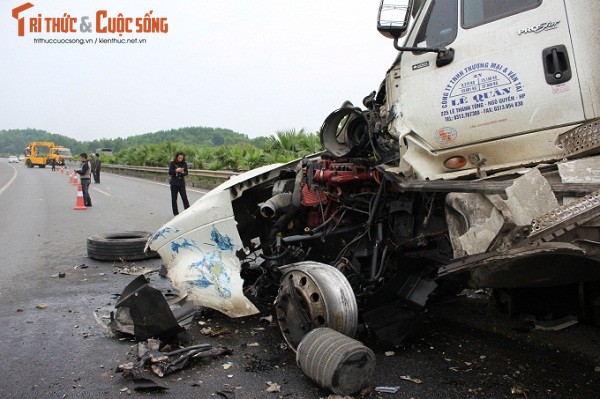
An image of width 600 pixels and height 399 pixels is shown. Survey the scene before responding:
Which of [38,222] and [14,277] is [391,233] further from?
[38,222]

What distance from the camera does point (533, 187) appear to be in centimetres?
258

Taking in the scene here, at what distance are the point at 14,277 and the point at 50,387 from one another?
3.58 m

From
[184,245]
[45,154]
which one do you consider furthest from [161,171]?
[45,154]

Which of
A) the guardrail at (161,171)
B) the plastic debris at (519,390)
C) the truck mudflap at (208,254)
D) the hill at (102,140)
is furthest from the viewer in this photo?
the hill at (102,140)

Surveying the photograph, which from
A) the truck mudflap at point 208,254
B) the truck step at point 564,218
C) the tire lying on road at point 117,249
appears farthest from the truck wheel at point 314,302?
the tire lying on road at point 117,249

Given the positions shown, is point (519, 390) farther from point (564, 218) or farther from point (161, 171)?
point (161, 171)

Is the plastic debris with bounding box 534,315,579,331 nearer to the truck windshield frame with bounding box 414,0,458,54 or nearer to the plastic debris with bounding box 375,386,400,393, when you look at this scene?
the plastic debris with bounding box 375,386,400,393

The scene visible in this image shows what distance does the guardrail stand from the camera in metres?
20.7

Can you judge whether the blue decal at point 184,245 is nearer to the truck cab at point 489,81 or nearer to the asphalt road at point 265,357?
the asphalt road at point 265,357

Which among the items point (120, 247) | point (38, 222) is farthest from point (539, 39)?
point (38, 222)

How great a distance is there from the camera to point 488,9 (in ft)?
10.9

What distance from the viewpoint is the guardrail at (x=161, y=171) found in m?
20.7

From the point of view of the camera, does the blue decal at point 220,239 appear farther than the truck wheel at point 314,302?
Yes

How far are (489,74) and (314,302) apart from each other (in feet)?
6.28
